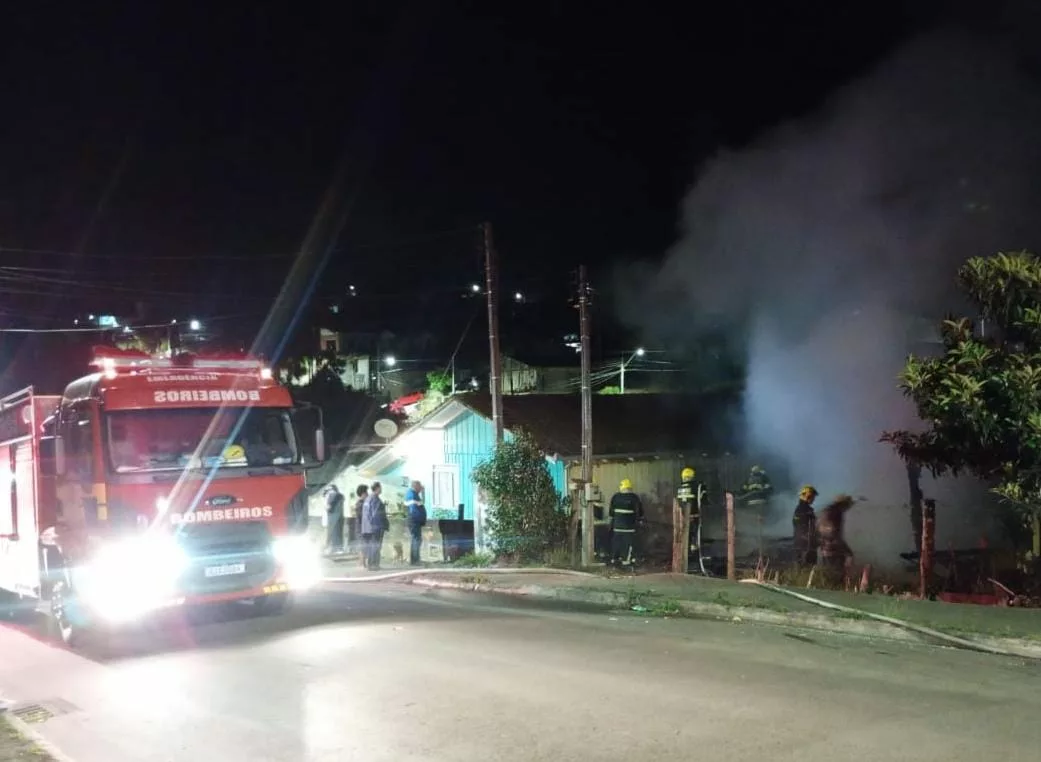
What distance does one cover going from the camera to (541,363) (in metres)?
46.4

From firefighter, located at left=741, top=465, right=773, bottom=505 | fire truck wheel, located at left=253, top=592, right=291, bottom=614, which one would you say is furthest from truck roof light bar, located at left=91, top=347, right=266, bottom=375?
firefighter, located at left=741, top=465, right=773, bottom=505

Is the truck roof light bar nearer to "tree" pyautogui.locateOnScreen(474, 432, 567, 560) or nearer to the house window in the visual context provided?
"tree" pyautogui.locateOnScreen(474, 432, 567, 560)

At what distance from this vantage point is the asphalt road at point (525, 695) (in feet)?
17.1

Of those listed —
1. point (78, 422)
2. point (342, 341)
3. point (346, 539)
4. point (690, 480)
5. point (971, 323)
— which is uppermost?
point (342, 341)

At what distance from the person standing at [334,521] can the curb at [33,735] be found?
455 inches

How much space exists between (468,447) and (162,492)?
10.8 meters

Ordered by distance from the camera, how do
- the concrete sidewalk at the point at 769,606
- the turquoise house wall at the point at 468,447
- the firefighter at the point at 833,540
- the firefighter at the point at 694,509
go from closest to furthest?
the concrete sidewalk at the point at 769,606
the firefighter at the point at 833,540
the firefighter at the point at 694,509
the turquoise house wall at the point at 468,447

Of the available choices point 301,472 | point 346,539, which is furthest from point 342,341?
point 301,472

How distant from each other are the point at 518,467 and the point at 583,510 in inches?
54.1

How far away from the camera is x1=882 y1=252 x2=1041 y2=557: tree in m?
8.31

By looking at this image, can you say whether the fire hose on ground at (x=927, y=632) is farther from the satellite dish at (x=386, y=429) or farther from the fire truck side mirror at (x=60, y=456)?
the satellite dish at (x=386, y=429)

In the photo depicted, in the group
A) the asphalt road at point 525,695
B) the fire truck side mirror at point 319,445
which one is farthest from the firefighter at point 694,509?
the fire truck side mirror at point 319,445

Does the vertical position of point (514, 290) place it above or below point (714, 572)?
above

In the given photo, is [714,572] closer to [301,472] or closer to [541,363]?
[301,472]
